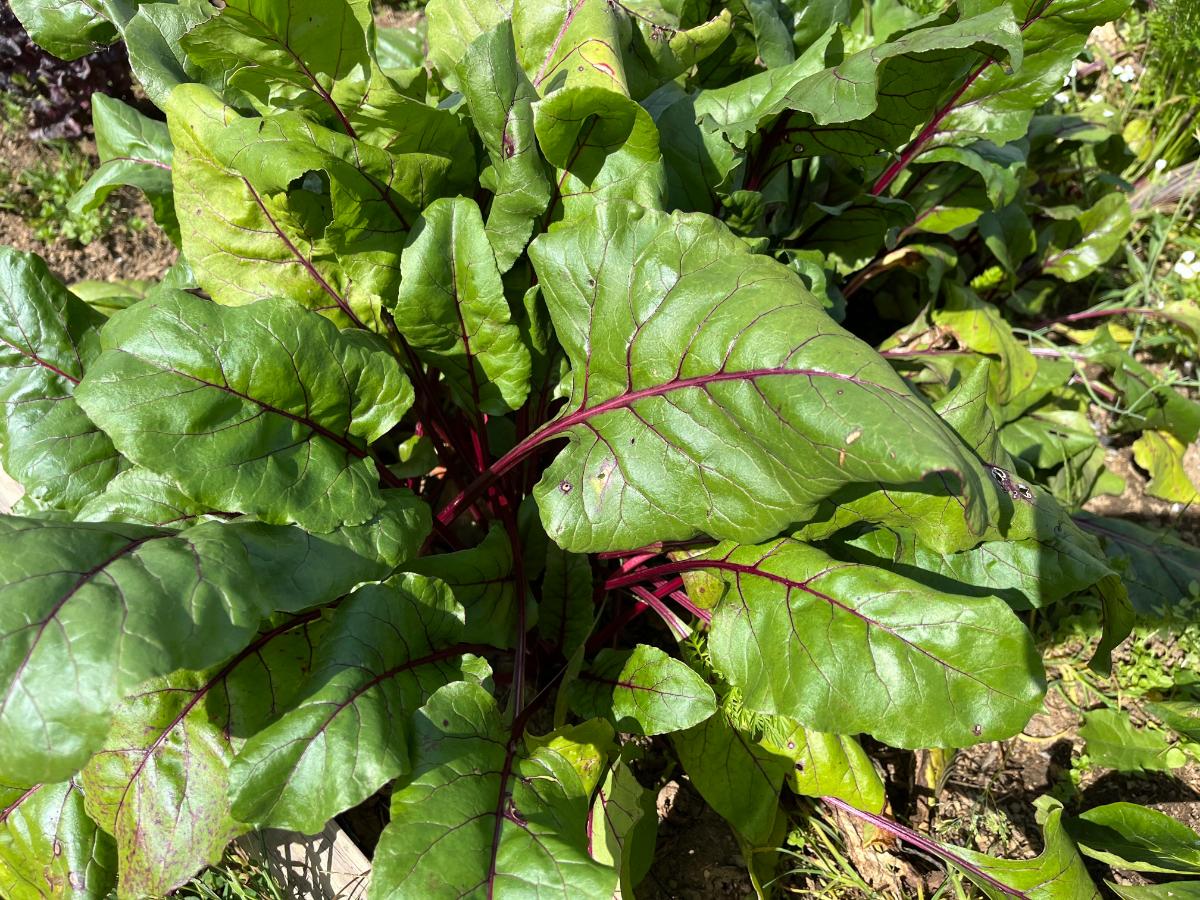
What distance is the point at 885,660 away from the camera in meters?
1.41

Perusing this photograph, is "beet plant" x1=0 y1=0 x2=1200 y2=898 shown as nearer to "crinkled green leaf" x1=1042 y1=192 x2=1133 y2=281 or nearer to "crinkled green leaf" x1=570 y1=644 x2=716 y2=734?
"crinkled green leaf" x1=570 y1=644 x2=716 y2=734

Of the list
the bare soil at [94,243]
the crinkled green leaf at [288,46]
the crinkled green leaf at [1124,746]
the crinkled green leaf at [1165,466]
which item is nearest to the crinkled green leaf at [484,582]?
the crinkled green leaf at [288,46]

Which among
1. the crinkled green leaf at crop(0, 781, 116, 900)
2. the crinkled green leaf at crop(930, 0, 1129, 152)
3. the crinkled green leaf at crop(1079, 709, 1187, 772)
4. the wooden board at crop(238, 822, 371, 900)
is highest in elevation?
the crinkled green leaf at crop(930, 0, 1129, 152)

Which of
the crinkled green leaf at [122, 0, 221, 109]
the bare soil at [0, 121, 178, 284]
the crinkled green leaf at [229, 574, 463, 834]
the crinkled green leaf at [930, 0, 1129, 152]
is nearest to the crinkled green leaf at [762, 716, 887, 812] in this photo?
the crinkled green leaf at [229, 574, 463, 834]

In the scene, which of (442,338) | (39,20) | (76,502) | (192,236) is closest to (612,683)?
(442,338)

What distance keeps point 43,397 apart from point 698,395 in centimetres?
134

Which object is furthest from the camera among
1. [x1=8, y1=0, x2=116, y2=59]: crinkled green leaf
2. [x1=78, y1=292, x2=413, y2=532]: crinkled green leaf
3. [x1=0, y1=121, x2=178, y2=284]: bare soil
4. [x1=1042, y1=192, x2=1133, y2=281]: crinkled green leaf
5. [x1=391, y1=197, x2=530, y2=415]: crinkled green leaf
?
[x1=0, y1=121, x2=178, y2=284]: bare soil

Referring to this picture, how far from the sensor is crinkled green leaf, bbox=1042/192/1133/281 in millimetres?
2834

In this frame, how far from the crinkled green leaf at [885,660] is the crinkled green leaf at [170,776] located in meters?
0.84

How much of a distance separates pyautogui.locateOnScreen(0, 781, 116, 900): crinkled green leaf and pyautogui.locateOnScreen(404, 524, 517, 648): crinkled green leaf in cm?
74

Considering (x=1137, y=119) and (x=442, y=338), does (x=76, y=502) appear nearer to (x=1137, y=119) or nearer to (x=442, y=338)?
(x=442, y=338)

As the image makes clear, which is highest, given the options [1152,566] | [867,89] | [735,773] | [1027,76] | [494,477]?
[867,89]

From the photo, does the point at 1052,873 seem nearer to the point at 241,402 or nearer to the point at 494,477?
the point at 494,477

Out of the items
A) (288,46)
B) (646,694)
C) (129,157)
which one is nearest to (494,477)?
(646,694)
